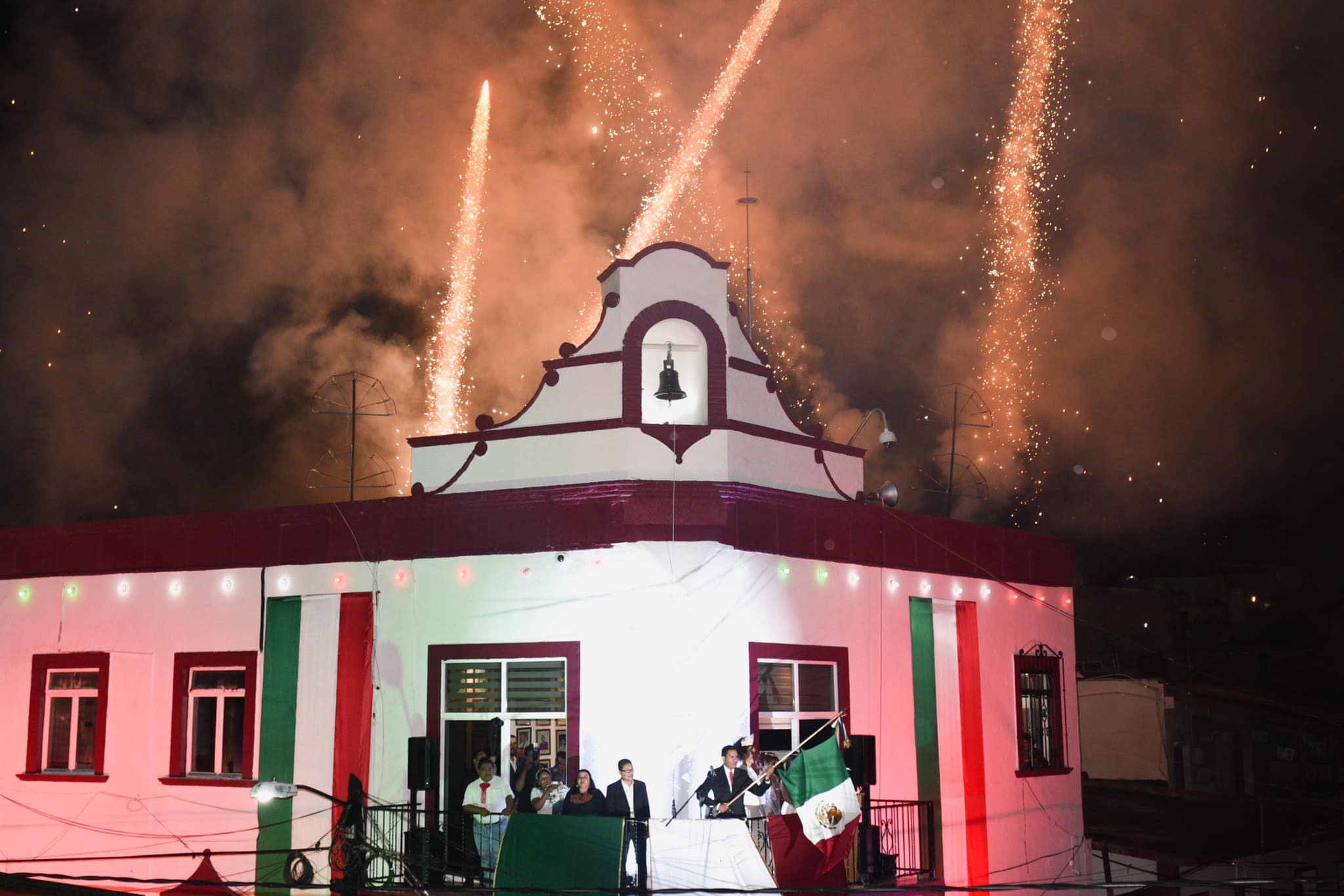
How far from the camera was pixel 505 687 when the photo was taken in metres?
15.9

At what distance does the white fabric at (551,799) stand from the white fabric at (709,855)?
1354mm

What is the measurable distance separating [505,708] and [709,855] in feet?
11.5

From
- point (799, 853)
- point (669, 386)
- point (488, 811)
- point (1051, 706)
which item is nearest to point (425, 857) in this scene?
point (488, 811)

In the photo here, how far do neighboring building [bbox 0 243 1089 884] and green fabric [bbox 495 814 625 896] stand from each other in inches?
58.4

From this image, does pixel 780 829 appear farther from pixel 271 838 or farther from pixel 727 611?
pixel 271 838

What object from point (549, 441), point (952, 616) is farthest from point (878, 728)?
point (549, 441)

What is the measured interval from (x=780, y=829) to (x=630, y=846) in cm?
162

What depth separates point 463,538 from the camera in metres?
16.5

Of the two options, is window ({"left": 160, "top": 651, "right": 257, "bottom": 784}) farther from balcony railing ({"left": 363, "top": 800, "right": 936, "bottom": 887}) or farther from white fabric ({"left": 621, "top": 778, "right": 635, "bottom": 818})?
white fabric ({"left": 621, "top": 778, "right": 635, "bottom": 818})

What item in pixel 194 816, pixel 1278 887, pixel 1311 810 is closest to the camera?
pixel 194 816

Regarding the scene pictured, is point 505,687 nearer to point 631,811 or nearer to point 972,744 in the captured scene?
point 631,811

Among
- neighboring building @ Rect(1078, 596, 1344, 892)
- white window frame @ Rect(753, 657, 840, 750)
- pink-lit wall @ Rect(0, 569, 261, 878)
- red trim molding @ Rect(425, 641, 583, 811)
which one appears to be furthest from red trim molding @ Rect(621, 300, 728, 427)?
neighboring building @ Rect(1078, 596, 1344, 892)

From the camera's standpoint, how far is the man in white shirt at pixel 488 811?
14906 millimetres

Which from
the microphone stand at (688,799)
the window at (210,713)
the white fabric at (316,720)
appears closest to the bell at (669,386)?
the microphone stand at (688,799)
